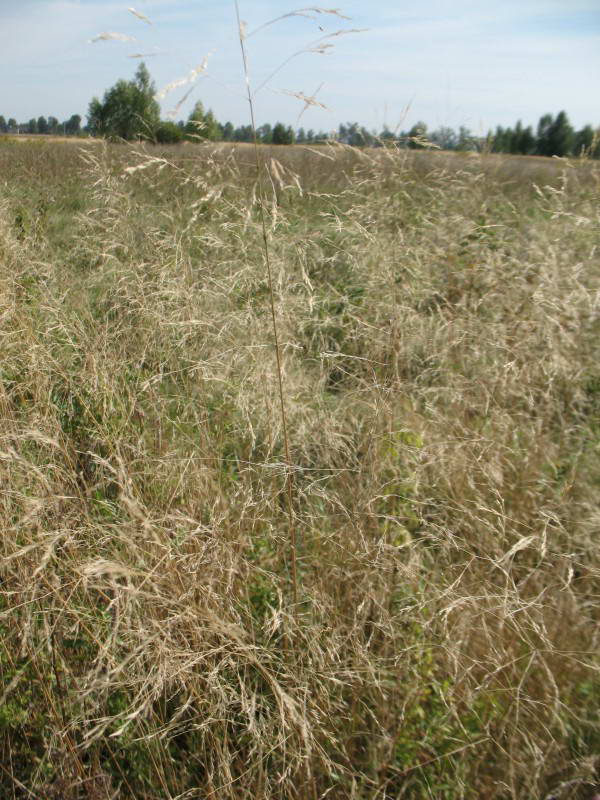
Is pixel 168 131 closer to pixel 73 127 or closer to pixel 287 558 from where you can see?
pixel 73 127

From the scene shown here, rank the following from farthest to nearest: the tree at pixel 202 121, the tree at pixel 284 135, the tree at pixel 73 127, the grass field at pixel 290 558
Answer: the tree at pixel 73 127
the tree at pixel 202 121
the tree at pixel 284 135
the grass field at pixel 290 558

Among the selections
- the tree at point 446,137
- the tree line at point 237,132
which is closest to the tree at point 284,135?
the tree line at point 237,132

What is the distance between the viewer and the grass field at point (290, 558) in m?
1.28

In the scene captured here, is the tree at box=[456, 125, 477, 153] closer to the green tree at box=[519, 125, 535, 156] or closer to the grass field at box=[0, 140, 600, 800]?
the grass field at box=[0, 140, 600, 800]

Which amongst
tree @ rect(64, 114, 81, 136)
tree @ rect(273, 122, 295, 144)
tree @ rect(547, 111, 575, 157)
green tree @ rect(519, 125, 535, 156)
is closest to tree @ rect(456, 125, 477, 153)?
tree @ rect(273, 122, 295, 144)

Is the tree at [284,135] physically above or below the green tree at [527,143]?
below

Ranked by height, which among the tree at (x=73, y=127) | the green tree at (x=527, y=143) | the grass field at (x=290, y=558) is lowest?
the grass field at (x=290, y=558)

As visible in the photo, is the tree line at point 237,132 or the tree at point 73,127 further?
the tree at point 73,127

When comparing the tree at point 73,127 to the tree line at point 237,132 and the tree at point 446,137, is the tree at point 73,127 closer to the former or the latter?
the tree line at point 237,132

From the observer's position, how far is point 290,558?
1.81 metres

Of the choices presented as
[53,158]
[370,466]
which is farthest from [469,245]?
[53,158]

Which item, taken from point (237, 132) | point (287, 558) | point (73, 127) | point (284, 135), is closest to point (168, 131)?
point (73, 127)

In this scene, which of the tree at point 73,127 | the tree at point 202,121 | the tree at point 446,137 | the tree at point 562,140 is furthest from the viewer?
the tree at point 562,140

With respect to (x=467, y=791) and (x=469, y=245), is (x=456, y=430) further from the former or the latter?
(x=469, y=245)
